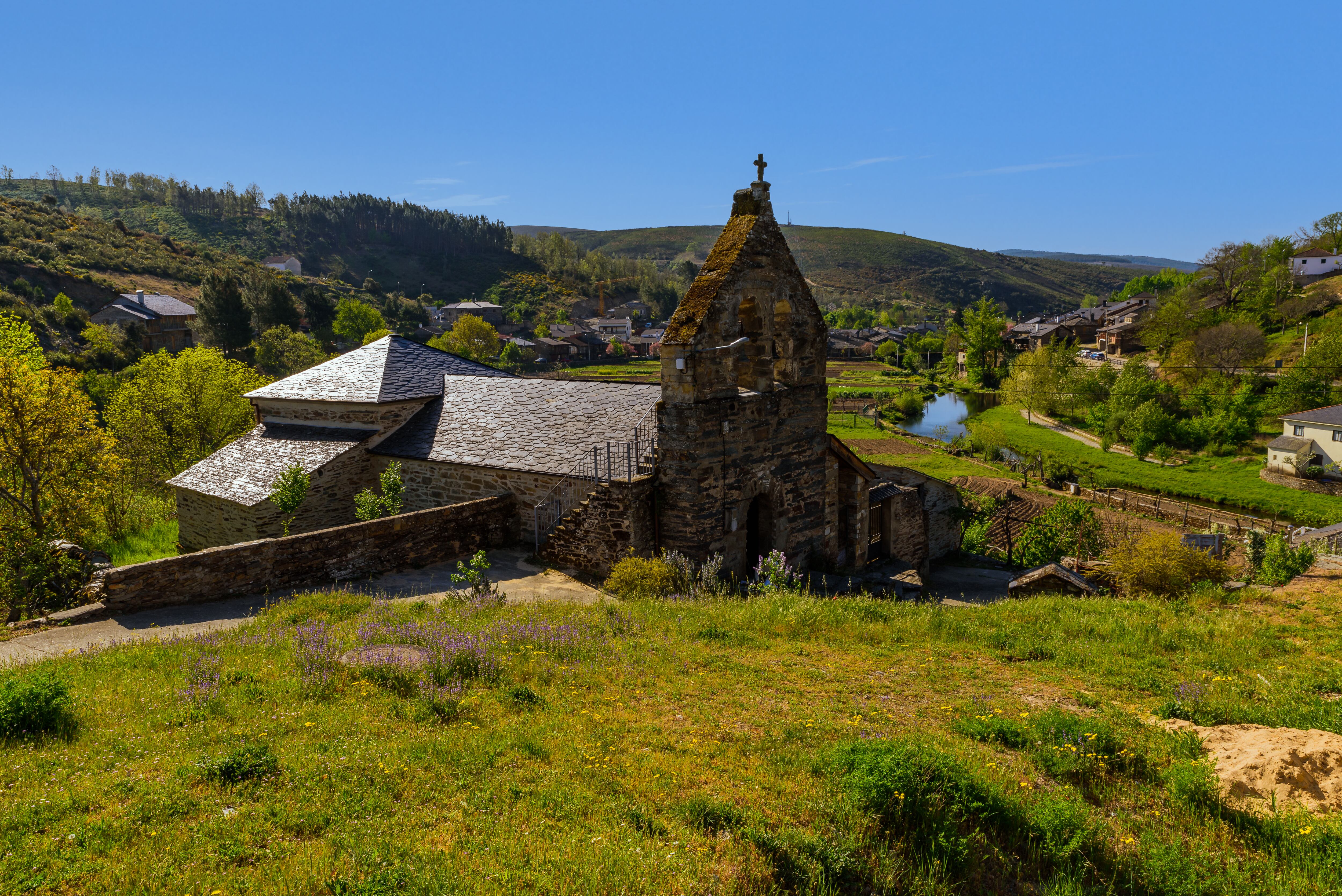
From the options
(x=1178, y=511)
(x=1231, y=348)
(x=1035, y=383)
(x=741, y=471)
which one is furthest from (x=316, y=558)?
(x=1231, y=348)

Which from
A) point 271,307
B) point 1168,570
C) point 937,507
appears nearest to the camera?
point 1168,570

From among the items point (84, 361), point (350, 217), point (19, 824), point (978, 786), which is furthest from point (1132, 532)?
point (350, 217)

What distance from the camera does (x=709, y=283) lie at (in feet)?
41.5

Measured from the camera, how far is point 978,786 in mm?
4902

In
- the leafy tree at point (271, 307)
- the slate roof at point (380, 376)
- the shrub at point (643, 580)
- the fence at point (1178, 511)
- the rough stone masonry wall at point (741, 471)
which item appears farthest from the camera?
the leafy tree at point (271, 307)

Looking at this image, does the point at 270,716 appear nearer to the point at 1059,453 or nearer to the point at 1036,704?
the point at 1036,704

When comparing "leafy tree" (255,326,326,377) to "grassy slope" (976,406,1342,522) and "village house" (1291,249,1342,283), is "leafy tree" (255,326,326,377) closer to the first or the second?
"grassy slope" (976,406,1342,522)

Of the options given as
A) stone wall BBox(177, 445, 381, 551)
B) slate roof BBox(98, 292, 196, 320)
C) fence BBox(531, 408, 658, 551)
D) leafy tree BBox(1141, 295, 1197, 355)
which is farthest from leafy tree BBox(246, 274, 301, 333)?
leafy tree BBox(1141, 295, 1197, 355)

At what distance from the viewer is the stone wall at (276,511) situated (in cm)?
1581

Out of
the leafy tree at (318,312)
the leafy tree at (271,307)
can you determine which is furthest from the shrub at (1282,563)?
the leafy tree at (318,312)

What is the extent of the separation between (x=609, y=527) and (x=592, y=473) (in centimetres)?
175

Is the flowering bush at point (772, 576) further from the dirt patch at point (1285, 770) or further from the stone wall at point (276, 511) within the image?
the dirt patch at point (1285, 770)

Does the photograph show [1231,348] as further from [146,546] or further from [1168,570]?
[146,546]

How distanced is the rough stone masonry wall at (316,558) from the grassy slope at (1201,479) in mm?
43870
